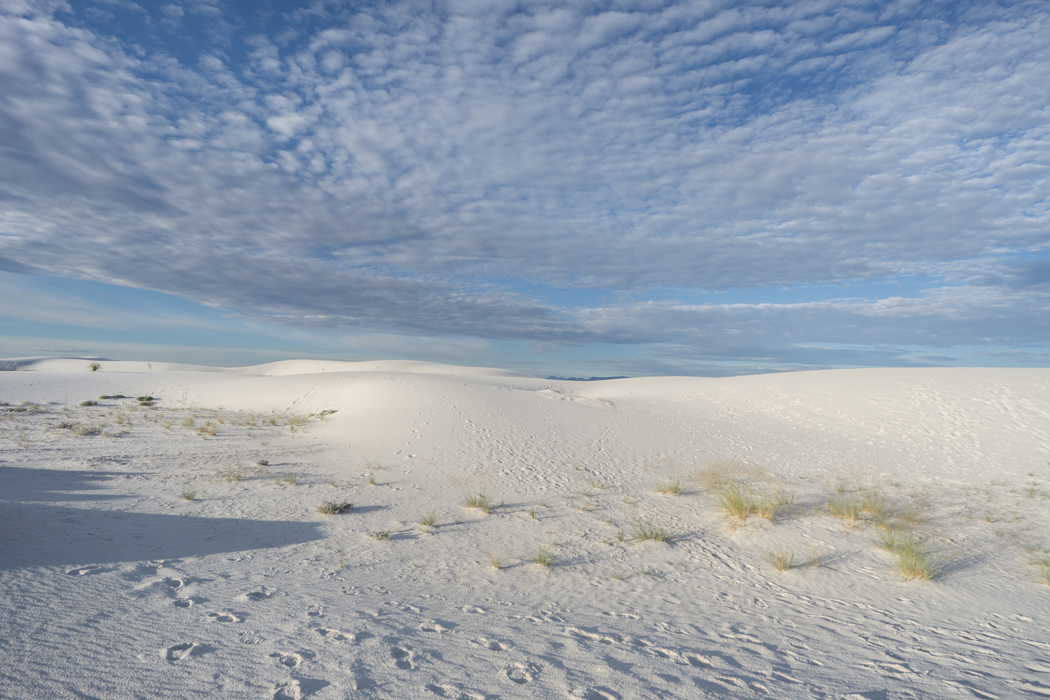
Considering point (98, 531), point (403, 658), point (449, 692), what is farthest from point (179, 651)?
point (98, 531)

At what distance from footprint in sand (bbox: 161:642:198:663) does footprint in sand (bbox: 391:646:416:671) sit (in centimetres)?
135

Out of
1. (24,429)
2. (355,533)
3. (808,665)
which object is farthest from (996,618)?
(24,429)

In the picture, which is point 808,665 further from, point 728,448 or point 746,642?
point 728,448

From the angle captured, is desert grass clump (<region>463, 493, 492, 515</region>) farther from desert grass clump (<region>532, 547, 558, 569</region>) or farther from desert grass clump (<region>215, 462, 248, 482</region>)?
desert grass clump (<region>215, 462, 248, 482</region>)

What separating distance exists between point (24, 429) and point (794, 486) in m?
19.7

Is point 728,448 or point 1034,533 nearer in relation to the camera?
point 1034,533

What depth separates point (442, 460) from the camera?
1134cm

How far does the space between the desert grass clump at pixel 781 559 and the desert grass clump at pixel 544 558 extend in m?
2.90

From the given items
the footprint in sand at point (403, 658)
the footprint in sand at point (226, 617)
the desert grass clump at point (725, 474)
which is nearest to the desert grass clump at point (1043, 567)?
the desert grass clump at point (725, 474)

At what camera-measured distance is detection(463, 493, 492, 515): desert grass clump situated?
816cm

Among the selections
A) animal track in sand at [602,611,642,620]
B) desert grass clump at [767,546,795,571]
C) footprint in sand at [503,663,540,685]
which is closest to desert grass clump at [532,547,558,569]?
animal track in sand at [602,611,642,620]

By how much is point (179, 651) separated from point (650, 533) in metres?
5.83

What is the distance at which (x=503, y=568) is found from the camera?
591 cm

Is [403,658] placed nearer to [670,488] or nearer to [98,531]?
[98,531]
